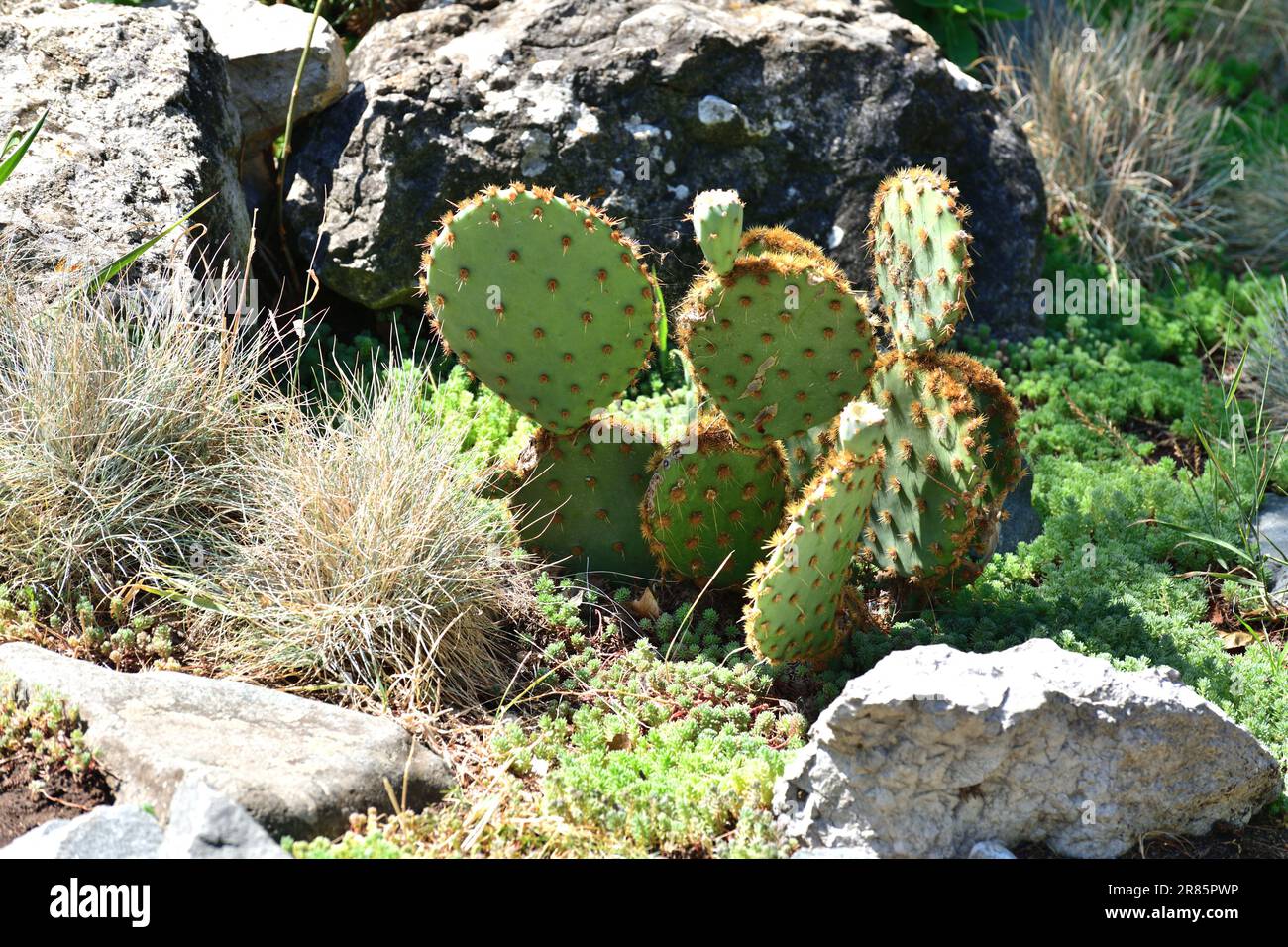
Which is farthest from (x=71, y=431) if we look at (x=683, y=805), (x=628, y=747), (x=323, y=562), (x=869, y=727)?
(x=869, y=727)

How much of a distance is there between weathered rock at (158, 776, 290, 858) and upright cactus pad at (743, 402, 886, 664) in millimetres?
1353

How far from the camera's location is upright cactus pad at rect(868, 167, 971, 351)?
3.65m

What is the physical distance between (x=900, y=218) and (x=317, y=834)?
7.75 ft

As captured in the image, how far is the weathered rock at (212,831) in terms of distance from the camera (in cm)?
245

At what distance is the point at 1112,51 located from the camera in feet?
21.6

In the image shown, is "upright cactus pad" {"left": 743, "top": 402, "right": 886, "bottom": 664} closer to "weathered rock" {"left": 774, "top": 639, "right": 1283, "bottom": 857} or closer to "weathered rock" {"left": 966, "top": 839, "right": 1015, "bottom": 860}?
"weathered rock" {"left": 774, "top": 639, "right": 1283, "bottom": 857}

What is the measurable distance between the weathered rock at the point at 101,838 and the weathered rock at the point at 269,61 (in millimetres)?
3367

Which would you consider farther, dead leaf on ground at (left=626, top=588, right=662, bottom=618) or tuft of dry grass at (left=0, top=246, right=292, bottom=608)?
dead leaf on ground at (left=626, top=588, right=662, bottom=618)

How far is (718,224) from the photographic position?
134 inches

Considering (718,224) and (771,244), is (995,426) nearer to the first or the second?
(771,244)

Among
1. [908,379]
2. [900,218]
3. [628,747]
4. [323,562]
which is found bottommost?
[628,747]

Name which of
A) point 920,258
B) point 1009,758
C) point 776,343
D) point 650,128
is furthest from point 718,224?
point 650,128

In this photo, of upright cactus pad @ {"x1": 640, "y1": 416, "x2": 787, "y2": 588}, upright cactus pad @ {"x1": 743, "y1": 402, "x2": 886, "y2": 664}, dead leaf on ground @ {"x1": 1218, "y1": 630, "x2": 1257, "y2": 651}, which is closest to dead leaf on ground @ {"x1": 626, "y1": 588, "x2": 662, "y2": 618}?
upright cactus pad @ {"x1": 640, "y1": 416, "x2": 787, "y2": 588}
